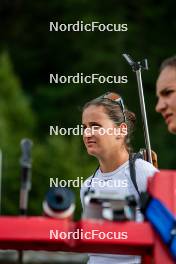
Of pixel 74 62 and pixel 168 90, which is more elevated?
pixel 74 62

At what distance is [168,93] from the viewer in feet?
5.36

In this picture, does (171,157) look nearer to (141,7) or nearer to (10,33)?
(141,7)

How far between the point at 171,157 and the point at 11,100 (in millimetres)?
3091

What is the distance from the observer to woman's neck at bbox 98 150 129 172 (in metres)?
1.94

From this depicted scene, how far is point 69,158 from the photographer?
2961 mm

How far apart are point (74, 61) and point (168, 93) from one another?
1.28 metres

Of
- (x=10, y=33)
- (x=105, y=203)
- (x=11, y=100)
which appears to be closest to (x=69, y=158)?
(x=10, y=33)

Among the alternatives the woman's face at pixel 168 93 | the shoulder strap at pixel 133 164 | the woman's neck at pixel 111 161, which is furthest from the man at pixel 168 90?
the woman's neck at pixel 111 161

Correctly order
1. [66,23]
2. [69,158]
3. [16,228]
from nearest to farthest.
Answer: [16,228] < [66,23] < [69,158]

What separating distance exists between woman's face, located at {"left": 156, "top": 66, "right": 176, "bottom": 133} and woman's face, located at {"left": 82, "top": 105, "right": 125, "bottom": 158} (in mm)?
290

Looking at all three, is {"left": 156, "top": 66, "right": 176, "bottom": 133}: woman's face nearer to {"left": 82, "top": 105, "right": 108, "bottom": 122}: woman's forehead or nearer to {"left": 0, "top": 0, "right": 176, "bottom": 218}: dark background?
{"left": 82, "top": 105, "right": 108, "bottom": 122}: woman's forehead

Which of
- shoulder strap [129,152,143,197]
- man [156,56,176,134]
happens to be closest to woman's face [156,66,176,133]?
man [156,56,176,134]

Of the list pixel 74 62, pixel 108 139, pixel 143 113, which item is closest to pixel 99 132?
pixel 108 139

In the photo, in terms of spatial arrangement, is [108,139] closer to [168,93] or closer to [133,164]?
[133,164]
